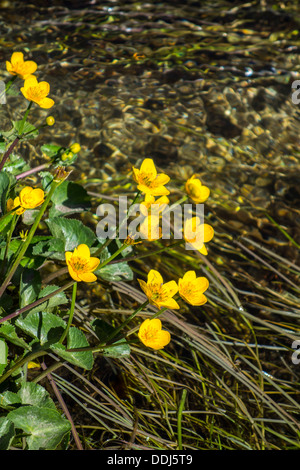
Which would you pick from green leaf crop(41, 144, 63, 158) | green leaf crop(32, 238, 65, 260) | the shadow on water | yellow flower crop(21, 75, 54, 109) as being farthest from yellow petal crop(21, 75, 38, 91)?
the shadow on water

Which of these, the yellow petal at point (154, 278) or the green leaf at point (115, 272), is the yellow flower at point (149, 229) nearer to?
the yellow petal at point (154, 278)

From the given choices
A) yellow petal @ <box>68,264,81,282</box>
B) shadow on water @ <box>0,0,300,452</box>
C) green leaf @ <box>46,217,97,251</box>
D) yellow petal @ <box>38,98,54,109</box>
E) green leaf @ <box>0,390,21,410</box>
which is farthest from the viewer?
shadow on water @ <box>0,0,300,452</box>

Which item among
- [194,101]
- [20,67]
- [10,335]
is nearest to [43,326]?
[10,335]

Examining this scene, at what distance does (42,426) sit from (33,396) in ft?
0.25

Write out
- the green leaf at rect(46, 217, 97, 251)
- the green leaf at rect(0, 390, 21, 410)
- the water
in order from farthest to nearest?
the water, the green leaf at rect(46, 217, 97, 251), the green leaf at rect(0, 390, 21, 410)

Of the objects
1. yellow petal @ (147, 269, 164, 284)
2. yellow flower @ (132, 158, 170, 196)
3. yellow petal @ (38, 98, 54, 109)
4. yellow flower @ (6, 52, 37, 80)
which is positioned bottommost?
yellow petal @ (147, 269, 164, 284)

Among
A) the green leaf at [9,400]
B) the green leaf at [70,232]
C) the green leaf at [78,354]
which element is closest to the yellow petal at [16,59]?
the green leaf at [70,232]

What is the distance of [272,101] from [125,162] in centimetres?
78

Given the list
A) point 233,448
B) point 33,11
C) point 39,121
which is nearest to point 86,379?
point 233,448

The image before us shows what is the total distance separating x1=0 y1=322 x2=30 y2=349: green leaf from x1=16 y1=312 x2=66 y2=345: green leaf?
0.02m

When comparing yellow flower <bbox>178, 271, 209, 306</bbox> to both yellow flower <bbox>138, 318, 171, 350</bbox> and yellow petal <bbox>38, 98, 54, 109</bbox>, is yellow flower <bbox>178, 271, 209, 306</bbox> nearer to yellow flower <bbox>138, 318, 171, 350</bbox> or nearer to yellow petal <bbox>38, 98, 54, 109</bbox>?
yellow flower <bbox>138, 318, 171, 350</bbox>

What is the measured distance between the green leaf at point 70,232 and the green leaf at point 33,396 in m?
0.32

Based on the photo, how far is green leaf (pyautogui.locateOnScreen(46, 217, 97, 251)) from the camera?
45.8 inches

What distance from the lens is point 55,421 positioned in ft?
3.04
